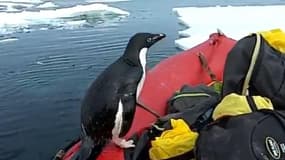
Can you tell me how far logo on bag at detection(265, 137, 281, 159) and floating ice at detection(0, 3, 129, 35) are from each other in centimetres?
649

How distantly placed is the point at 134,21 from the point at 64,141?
4.63m

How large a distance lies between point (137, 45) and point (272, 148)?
781mm

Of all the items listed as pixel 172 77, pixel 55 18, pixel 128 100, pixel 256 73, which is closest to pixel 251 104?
pixel 256 73

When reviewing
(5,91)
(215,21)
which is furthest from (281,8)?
(5,91)

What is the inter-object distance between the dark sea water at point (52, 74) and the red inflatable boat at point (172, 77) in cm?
97

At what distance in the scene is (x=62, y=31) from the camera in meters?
6.99

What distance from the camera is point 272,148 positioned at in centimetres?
112

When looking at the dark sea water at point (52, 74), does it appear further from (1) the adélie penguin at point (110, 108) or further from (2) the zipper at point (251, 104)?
(2) the zipper at point (251, 104)

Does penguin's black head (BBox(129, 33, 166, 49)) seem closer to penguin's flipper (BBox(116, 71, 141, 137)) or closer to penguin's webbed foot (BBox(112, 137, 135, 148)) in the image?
penguin's flipper (BBox(116, 71, 141, 137))

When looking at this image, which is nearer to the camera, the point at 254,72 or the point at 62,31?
the point at 254,72

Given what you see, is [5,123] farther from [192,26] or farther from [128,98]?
[192,26]

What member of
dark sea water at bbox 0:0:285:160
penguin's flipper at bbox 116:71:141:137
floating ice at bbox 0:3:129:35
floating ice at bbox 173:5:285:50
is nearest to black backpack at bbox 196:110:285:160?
penguin's flipper at bbox 116:71:141:137

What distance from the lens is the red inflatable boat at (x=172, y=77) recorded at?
1.83 meters

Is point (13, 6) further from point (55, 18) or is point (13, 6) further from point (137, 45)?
point (137, 45)
